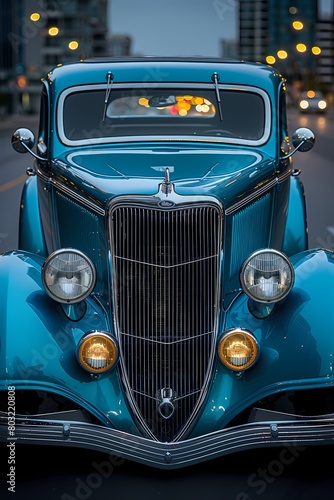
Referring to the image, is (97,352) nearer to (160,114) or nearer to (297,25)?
(160,114)

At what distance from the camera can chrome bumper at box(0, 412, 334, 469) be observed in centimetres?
439

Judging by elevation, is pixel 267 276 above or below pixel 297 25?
above

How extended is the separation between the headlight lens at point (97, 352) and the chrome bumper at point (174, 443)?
0.36 meters

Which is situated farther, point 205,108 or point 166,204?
point 205,108

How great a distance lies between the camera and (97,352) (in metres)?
4.80

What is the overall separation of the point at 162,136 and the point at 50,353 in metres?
2.09

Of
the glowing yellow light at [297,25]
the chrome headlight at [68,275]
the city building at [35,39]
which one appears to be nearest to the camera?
the chrome headlight at [68,275]

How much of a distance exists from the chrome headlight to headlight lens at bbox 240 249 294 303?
78cm

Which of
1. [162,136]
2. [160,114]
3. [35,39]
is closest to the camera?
[162,136]

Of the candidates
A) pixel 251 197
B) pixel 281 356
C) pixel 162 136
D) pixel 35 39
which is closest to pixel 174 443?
pixel 281 356

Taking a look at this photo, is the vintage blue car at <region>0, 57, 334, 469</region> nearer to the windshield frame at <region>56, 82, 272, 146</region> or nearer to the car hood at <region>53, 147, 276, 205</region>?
the car hood at <region>53, 147, 276, 205</region>

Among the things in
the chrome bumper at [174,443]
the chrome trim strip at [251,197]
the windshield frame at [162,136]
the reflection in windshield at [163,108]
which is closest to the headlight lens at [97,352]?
the chrome bumper at [174,443]

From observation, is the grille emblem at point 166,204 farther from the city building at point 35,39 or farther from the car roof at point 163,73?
the city building at point 35,39

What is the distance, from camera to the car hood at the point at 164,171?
520 cm
